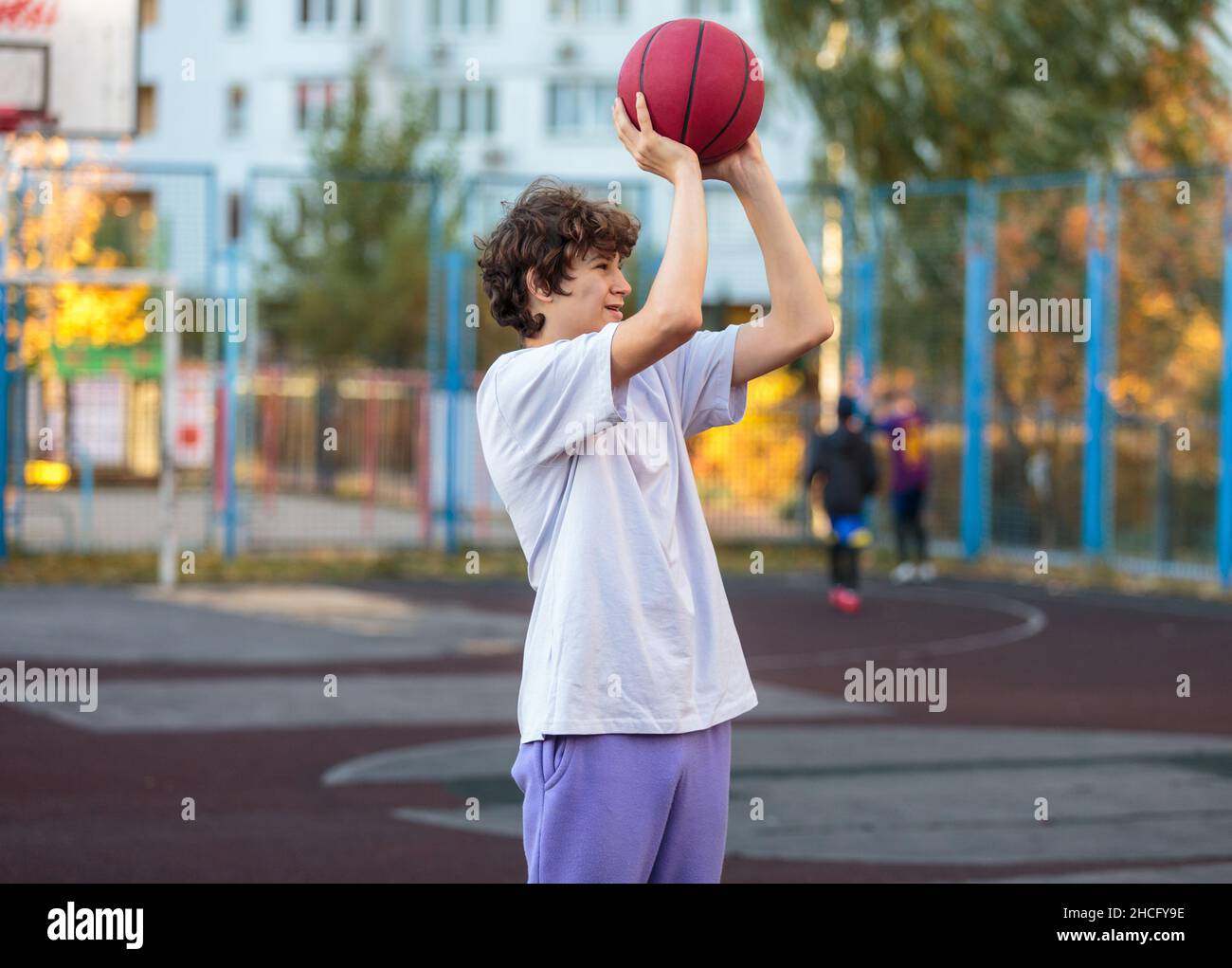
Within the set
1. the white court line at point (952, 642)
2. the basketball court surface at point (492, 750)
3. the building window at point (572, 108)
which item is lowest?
the white court line at point (952, 642)

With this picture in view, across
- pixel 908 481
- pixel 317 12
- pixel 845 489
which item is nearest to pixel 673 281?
pixel 845 489

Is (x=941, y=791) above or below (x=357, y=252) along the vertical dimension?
below

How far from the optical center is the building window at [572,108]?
53.4 meters

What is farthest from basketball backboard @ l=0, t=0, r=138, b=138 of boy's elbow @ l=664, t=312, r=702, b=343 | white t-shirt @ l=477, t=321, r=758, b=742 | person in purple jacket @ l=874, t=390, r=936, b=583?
boy's elbow @ l=664, t=312, r=702, b=343

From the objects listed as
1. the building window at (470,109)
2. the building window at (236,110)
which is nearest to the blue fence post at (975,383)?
the building window at (470,109)

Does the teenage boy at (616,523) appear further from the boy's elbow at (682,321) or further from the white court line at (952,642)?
the white court line at (952,642)

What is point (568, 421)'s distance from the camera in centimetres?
358

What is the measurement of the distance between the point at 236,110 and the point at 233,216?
4.20m

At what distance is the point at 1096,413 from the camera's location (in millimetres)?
20547

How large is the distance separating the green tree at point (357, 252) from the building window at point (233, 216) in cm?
1349

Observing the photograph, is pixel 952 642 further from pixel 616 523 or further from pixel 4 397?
pixel 616 523
